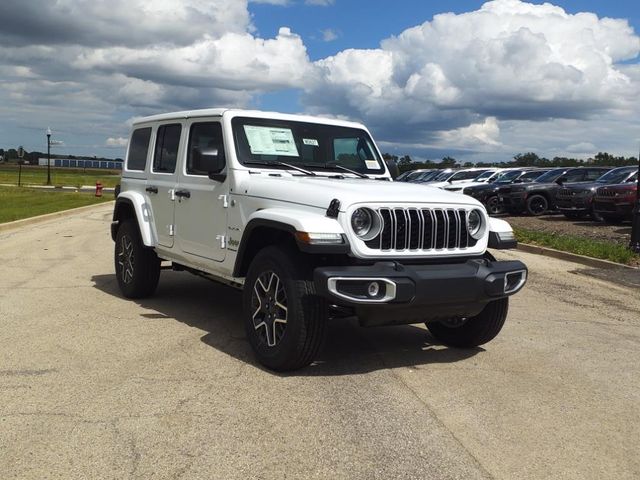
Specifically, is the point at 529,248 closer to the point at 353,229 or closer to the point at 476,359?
the point at 476,359

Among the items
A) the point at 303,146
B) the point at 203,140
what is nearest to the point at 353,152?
the point at 303,146

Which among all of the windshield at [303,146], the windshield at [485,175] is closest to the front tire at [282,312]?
the windshield at [303,146]

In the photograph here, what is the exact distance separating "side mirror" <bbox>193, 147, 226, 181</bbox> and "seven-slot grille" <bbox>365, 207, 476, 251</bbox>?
170 centimetres

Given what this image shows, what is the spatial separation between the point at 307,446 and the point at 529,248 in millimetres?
11444

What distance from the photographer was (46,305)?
727cm

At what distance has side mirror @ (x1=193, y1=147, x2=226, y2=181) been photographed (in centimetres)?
564

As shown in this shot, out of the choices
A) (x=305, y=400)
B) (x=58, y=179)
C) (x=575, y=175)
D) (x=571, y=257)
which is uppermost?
(x=575, y=175)

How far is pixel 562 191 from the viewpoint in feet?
65.2

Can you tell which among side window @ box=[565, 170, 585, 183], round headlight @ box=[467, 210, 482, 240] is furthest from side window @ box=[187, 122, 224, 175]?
side window @ box=[565, 170, 585, 183]

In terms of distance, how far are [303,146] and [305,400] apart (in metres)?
2.68

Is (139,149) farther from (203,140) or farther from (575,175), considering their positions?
(575,175)

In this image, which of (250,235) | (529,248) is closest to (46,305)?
(250,235)

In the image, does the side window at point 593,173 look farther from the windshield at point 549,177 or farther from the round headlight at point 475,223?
the round headlight at point 475,223

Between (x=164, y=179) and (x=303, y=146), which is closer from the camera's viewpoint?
(x=303, y=146)
